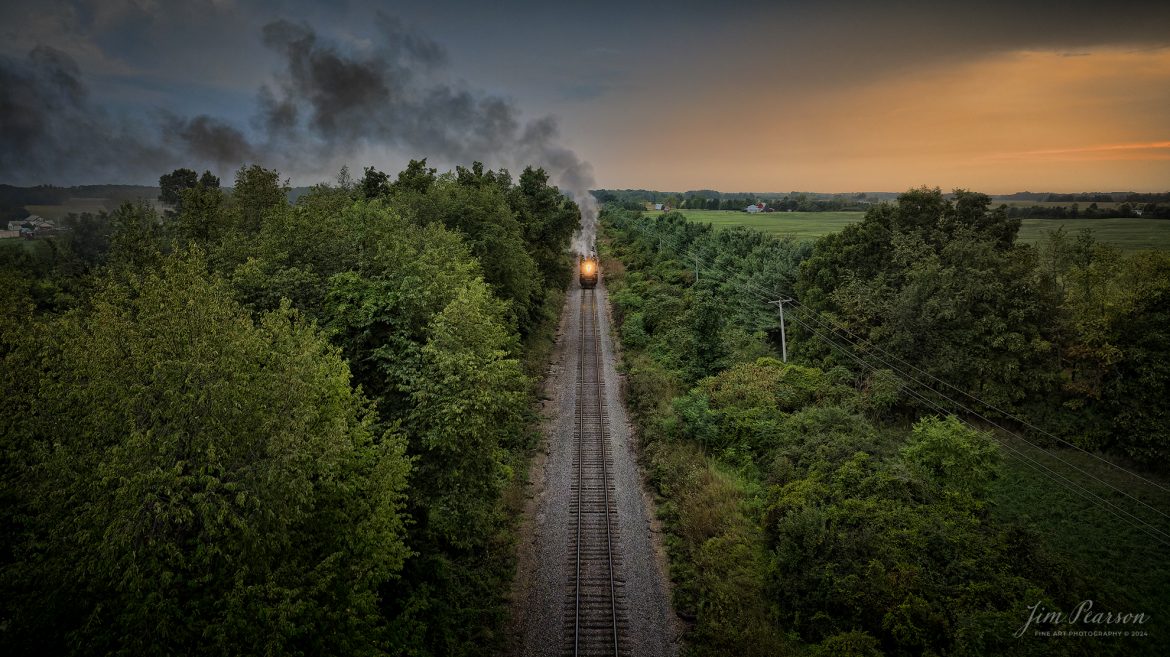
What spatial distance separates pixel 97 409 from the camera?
977 cm

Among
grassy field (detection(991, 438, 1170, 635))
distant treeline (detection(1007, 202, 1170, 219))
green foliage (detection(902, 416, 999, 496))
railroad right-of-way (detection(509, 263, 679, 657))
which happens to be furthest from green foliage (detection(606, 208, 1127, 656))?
distant treeline (detection(1007, 202, 1170, 219))

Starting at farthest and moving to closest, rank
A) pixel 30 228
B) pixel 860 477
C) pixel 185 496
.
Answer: pixel 30 228 < pixel 860 477 < pixel 185 496

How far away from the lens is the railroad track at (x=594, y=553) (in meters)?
16.3

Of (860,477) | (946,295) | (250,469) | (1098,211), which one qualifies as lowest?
(860,477)

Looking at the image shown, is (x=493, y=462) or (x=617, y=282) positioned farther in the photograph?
(x=617, y=282)

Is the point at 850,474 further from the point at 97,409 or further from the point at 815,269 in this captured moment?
the point at 815,269

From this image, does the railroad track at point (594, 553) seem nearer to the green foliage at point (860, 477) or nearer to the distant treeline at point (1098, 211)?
the green foliage at point (860, 477)

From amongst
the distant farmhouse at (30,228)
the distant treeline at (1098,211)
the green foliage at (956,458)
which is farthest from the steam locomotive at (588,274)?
the distant farmhouse at (30,228)

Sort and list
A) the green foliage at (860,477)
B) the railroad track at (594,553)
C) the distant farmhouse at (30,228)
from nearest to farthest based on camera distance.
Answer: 1. the green foliage at (860,477)
2. the railroad track at (594,553)
3. the distant farmhouse at (30,228)

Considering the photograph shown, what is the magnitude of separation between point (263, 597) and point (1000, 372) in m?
34.1

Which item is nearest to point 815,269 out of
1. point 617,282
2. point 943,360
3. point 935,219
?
point 935,219

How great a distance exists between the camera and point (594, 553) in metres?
19.9

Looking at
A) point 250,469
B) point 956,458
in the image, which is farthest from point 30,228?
point 956,458

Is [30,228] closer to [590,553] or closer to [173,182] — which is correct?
[173,182]
